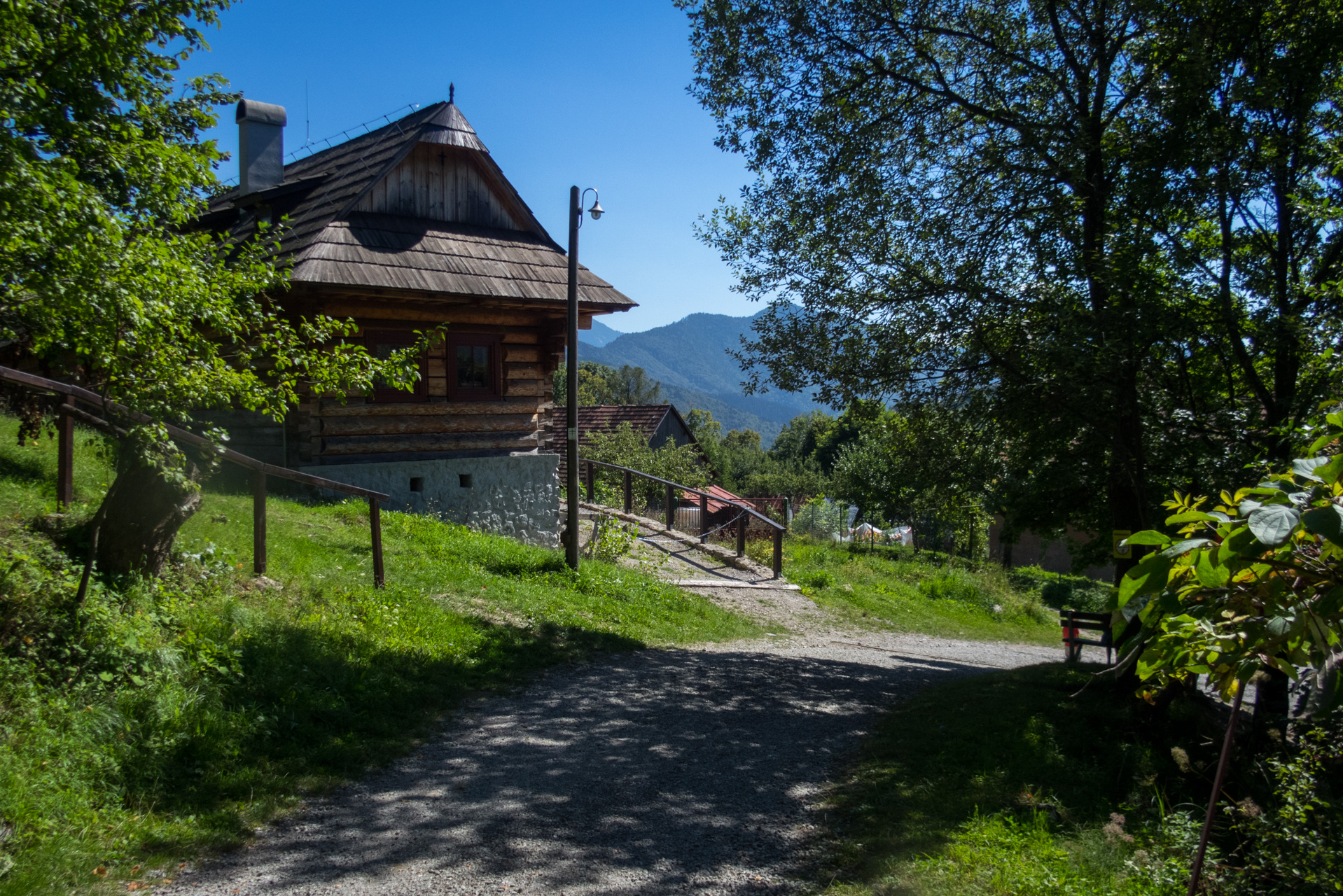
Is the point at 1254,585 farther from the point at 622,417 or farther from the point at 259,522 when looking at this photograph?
the point at 622,417

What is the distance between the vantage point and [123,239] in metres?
4.29

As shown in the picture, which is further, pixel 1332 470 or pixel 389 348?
pixel 389 348

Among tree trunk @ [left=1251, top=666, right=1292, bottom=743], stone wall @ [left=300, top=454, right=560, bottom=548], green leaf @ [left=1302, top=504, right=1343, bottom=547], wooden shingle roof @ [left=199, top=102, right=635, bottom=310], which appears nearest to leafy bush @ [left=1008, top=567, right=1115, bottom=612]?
stone wall @ [left=300, top=454, right=560, bottom=548]

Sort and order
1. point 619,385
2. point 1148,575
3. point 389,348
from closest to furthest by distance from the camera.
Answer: point 1148,575, point 389,348, point 619,385

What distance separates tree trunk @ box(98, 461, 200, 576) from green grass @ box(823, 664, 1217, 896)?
5.09m

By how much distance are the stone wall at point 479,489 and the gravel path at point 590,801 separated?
21.0 feet

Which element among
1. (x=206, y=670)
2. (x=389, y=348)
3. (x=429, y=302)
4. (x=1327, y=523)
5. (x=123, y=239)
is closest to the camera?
(x=1327, y=523)

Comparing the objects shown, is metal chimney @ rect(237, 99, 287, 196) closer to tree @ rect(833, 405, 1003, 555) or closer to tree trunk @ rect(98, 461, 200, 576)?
tree trunk @ rect(98, 461, 200, 576)

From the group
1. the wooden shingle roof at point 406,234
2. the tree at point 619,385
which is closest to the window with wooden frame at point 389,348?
the wooden shingle roof at point 406,234

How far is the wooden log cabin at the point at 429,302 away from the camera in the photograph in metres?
12.5

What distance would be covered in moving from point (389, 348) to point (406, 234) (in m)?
2.00

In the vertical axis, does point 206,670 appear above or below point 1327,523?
below

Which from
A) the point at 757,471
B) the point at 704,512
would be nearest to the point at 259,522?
the point at 704,512

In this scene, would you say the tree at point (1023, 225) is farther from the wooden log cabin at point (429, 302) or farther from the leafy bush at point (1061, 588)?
the leafy bush at point (1061, 588)
